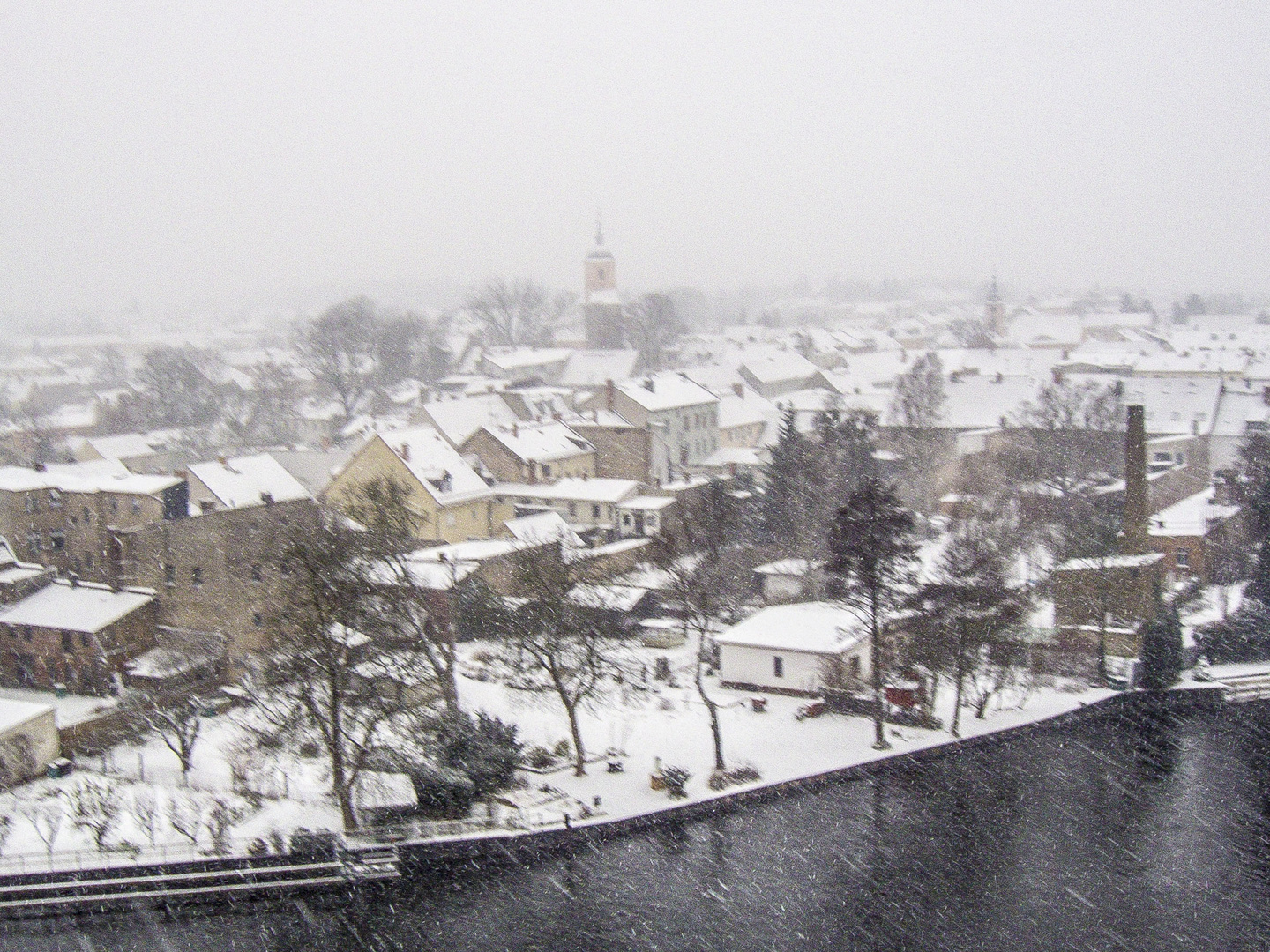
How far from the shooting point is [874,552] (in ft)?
50.8

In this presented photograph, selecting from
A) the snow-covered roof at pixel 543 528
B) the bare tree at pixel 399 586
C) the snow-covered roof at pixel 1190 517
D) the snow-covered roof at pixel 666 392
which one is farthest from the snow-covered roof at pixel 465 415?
the snow-covered roof at pixel 1190 517

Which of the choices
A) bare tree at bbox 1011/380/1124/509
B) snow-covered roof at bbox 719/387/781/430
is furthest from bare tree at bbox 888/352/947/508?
snow-covered roof at bbox 719/387/781/430

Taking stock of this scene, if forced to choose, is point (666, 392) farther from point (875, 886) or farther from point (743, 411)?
point (875, 886)

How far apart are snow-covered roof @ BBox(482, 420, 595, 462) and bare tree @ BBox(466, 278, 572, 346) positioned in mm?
31078

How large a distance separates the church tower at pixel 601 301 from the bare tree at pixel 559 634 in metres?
36.8

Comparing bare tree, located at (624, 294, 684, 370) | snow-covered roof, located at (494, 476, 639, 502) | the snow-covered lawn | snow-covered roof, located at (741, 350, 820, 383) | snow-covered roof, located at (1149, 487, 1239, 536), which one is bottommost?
the snow-covered lawn

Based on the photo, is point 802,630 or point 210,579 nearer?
point 210,579

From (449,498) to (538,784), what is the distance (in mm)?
10833

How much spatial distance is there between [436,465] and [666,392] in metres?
9.55

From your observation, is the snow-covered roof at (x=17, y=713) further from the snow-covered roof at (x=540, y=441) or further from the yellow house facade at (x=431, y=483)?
the snow-covered roof at (x=540, y=441)

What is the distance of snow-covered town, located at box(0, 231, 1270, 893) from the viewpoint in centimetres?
1359

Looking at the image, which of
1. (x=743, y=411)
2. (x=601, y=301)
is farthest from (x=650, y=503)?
(x=601, y=301)

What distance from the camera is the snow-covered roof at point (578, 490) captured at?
25.2 m

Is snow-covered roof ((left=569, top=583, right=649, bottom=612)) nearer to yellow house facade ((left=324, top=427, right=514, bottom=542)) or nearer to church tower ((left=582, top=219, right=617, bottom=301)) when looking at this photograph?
yellow house facade ((left=324, top=427, right=514, bottom=542))
